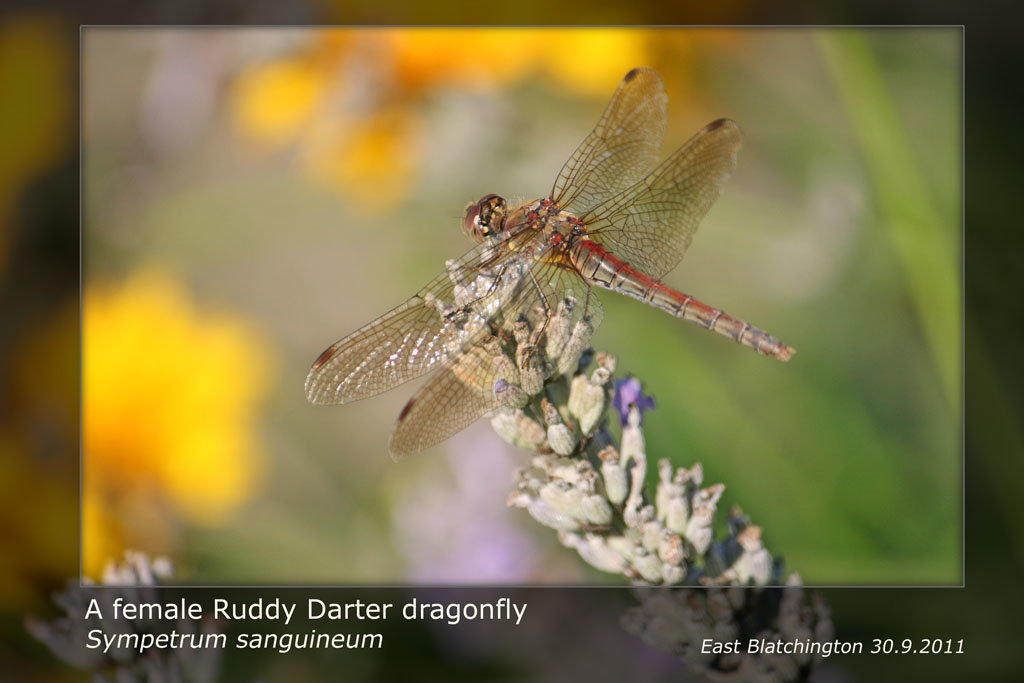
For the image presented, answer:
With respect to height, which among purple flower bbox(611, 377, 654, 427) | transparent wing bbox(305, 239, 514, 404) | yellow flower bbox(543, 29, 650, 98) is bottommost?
purple flower bbox(611, 377, 654, 427)

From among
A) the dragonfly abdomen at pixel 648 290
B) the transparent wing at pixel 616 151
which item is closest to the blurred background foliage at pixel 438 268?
the transparent wing at pixel 616 151

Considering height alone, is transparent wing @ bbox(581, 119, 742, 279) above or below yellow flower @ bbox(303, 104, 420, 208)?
below

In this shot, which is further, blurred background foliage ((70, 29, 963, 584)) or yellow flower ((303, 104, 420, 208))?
yellow flower ((303, 104, 420, 208))

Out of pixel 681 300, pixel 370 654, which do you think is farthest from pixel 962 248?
pixel 370 654

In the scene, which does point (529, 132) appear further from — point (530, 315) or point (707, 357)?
point (530, 315)

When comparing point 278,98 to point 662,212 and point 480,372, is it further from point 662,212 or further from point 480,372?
point 480,372

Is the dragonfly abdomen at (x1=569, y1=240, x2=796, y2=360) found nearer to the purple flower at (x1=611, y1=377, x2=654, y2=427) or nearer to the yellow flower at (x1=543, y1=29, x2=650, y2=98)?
the purple flower at (x1=611, y1=377, x2=654, y2=427)

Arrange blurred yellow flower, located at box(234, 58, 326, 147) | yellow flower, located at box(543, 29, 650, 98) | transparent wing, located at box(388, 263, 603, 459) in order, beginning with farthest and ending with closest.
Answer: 1. blurred yellow flower, located at box(234, 58, 326, 147)
2. yellow flower, located at box(543, 29, 650, 98)
3. transparent wing, located at box(388, 263, 603, 459)

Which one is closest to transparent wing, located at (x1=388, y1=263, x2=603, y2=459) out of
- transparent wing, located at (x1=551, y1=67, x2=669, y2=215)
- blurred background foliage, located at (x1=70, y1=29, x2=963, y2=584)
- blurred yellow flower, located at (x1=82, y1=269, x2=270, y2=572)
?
transparent wing, located at (x1=551, y1=67, x2=669, y2=215)

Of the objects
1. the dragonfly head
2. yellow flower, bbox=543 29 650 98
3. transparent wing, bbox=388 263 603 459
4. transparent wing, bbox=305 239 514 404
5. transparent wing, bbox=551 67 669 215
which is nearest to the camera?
transparent wing, bbox=388 263 603 459

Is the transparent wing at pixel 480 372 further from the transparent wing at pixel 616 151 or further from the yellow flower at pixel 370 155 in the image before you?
the yellow flower at pixel 370 155
